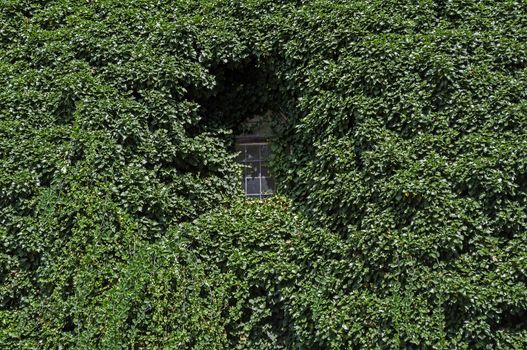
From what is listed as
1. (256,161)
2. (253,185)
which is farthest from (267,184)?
(256,161)

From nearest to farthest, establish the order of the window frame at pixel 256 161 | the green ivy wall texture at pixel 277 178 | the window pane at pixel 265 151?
1. the green ivy wall texture at pixel 277 178
2. the window frame at pixel 256 161
3. the window pane at pixel 265 151

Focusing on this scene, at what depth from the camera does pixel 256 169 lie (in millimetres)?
6258

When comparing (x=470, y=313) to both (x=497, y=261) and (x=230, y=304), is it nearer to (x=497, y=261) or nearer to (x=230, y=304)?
(x=497, y=261)

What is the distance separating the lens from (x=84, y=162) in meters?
5.34

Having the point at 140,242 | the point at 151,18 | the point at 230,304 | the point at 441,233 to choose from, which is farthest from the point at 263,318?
the point at 151,18

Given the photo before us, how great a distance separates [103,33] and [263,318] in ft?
9.98

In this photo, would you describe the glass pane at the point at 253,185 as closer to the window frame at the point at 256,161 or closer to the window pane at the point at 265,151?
the window frame at the point at 256,161

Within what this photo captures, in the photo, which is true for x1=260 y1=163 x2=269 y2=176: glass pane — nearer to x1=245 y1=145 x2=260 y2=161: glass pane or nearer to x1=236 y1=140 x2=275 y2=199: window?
x1=236 y1=140 x2=275 y2=199: window

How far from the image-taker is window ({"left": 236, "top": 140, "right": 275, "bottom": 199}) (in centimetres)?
618

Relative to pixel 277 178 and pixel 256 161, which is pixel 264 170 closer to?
pixel 256 161

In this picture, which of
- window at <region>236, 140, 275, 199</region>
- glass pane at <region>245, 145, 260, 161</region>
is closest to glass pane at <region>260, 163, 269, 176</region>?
window at <region>236, 140, 275, 199</region>

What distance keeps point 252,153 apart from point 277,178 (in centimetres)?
46

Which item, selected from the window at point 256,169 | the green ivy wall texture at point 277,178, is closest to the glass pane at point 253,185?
the window at point 256,169

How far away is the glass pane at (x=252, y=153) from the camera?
6305mm
